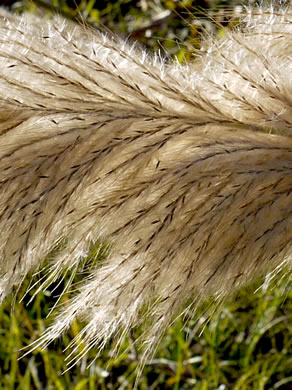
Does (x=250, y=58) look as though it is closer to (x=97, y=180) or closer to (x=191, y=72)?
(x=191, y=72)

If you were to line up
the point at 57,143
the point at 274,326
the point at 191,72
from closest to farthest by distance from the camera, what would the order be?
the point at 57,143
the point at 191,72
the point at 274,326

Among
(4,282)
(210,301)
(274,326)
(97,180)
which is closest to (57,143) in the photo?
(97,180)

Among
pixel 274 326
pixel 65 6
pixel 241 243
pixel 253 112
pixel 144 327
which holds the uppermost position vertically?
pixel 253 112

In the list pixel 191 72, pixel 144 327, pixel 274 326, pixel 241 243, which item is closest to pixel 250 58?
pixel 191 72

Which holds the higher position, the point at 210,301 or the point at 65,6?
the point at 210,301

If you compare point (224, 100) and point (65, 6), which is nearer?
point (224, 100)

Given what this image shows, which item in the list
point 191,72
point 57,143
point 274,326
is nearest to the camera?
point 57,143

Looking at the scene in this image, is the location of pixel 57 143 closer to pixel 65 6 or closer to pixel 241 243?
pixel 241 243
